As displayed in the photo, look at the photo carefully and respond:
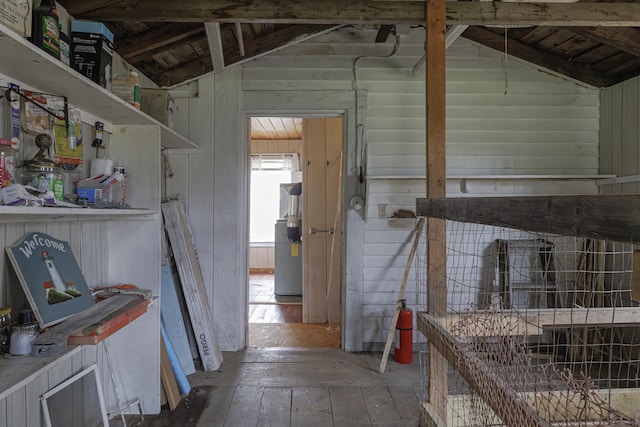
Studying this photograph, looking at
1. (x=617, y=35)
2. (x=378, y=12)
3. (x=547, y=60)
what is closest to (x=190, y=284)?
(x=378, y=12)

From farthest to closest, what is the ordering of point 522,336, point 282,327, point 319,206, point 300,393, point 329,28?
point 319,206, point 282,327, point 329,28, point 300,393, point 522,336

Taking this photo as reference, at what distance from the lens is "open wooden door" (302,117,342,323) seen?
13.6ft

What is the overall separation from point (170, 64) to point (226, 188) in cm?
110

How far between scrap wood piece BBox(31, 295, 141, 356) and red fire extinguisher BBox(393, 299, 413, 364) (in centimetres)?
195

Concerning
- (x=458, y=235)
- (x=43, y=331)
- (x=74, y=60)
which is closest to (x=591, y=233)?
(x=43, y=331)

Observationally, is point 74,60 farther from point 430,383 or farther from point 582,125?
point 582,125

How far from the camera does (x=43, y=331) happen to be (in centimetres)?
148

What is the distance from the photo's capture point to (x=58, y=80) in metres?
1.49

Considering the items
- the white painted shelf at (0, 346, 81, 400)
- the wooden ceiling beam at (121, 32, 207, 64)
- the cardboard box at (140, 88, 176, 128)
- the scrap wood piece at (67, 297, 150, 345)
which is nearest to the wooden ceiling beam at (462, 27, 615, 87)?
the wooden ceiling beam at (121, 32, 207, 64)

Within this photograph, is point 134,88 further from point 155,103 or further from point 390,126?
point 390,126

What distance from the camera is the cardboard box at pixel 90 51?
1727mm

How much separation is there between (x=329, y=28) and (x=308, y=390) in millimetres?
2796

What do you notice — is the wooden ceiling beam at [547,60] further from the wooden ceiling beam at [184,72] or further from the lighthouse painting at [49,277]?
the lighthouse painting at [49,277]

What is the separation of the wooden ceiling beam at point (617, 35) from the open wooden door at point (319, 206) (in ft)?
7.40
